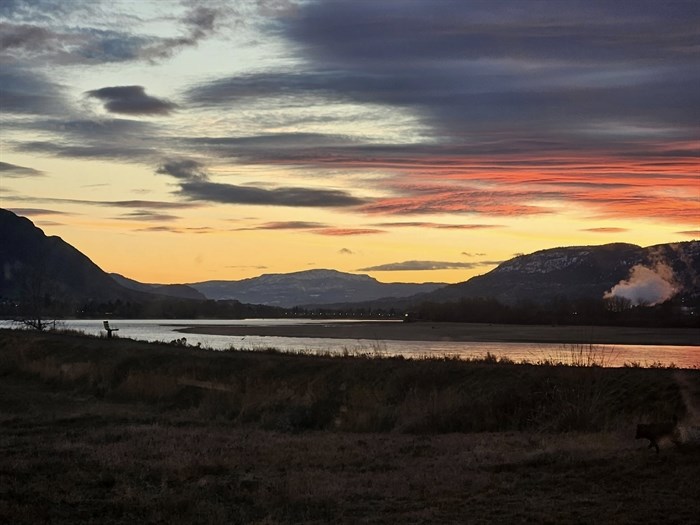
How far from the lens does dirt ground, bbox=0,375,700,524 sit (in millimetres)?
12703

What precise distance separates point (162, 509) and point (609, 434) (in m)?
10.3

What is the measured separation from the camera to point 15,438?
2133cm

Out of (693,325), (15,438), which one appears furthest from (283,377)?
(693,325)

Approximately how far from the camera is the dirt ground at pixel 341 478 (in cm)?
1270

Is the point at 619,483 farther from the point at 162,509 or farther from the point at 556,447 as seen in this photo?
the point at 162,509

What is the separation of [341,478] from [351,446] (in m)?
4.24

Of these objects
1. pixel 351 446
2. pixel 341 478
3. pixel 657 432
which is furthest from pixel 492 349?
pixel 341 478

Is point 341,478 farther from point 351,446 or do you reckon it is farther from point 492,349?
point 492,349

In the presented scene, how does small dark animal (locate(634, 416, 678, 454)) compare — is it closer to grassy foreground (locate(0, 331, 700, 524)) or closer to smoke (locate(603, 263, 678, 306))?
grassy foreground (locate(0, 331, 700, 524))

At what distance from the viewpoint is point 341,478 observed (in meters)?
15.6

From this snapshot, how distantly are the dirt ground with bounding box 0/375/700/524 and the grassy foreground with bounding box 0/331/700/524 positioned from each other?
0.05 m

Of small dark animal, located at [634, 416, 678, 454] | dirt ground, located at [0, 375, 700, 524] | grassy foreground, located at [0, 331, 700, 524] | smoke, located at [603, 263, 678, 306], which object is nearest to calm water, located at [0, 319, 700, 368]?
grassy foreground, located at [0, 331, 700, 524]

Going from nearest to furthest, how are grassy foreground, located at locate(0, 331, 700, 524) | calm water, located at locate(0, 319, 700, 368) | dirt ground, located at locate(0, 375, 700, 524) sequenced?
dirt ground, located at locate(0, 375, 700, 524)
grassy foreground, located at locate(0, 331, 700, 524)
calm water, located at locate(0, 319, 700, 368)

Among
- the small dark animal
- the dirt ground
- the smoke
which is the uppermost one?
the smoke
